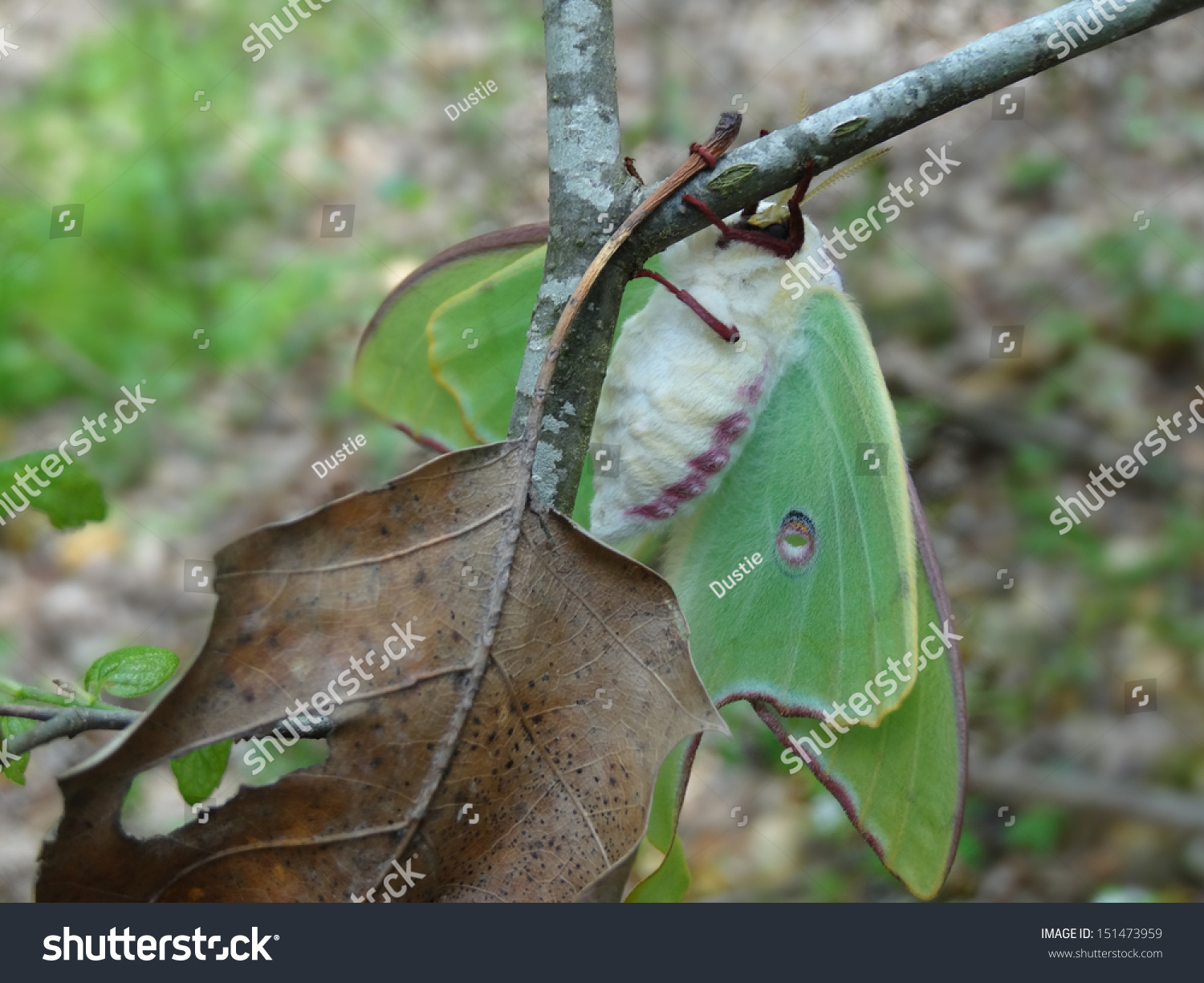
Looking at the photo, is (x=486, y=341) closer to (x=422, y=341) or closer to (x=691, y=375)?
(x=422, y=341)

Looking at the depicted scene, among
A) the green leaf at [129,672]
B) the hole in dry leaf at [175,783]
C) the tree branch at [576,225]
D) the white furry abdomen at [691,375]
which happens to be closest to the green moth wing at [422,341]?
the white furry abdomen at [691,375]

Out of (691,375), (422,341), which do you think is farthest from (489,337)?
(691,375)

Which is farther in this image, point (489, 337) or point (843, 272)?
point (843, 272)

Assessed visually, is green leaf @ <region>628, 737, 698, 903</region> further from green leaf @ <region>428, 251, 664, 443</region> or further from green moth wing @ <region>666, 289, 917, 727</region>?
green leaf @ <region>428, 251, 664, 443</region>

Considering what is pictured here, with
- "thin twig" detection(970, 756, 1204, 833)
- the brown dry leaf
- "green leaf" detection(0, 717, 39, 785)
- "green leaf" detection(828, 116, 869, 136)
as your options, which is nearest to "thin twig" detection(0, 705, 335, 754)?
"green leaf" detection(0, 717, 39, 785)

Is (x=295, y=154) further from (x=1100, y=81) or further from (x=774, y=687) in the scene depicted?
(x=774, y=687)
